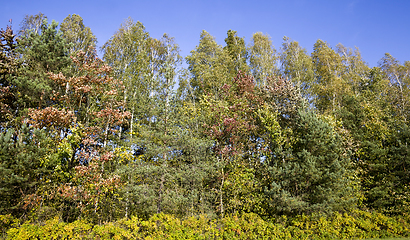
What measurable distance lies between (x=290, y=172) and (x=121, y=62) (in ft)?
51.0

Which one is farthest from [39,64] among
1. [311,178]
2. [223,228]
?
[311,178]

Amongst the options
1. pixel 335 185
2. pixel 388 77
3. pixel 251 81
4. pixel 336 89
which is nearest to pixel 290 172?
pixel 335 185

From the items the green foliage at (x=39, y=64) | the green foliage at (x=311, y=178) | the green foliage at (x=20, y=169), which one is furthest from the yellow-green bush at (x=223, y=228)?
the green foliage at (x=39, y=64)

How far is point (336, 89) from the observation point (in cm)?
2320

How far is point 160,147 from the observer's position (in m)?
12.2

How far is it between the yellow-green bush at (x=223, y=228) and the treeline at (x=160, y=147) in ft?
2.59

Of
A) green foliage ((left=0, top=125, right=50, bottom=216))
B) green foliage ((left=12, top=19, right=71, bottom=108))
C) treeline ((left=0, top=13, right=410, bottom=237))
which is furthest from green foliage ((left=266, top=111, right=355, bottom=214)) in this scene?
green foliage ((left=12, top=19, right=71, bottom=108))

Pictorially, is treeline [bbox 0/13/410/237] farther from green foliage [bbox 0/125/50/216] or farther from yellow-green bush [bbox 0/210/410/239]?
yellow-green bush [bbox 0/210/410/239]

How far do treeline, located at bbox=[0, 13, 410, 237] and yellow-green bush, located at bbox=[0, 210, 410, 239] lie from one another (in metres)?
0.79

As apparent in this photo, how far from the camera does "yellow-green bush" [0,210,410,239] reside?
25.6 feet

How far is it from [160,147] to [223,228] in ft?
16.1

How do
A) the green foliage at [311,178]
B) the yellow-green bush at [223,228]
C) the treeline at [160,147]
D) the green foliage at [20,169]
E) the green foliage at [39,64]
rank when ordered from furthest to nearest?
the green foliage at [39,64], the green foliage at [311,178], the treeline at [160,147], the green foliage at [20,169], the yellow-green bush at [223,228]

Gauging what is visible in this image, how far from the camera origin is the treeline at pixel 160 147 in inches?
432

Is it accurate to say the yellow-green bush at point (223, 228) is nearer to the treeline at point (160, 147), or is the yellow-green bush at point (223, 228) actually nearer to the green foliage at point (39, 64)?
the treeline at point (160, 147)
